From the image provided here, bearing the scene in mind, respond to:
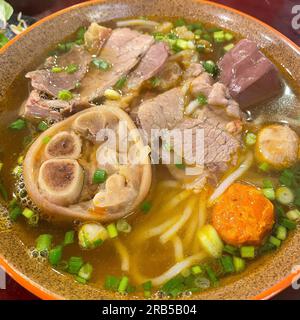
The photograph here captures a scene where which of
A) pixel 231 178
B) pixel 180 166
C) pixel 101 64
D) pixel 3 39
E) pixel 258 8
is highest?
pixel 3 39

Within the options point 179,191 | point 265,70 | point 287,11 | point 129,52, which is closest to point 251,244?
point 179,191

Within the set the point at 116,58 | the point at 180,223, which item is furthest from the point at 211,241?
the point at 116,58

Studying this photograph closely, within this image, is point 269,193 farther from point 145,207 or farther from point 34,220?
point 34,220

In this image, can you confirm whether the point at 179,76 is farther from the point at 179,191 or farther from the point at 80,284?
the point at 80,284

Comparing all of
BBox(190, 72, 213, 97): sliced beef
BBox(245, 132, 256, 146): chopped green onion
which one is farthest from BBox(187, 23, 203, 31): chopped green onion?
BBox(245, 132, 256, 146): chopped green onion

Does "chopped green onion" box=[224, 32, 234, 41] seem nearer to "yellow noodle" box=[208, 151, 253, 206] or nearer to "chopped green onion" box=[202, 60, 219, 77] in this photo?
"chopped green onion" box=[202, 60, 219, 77]
